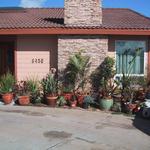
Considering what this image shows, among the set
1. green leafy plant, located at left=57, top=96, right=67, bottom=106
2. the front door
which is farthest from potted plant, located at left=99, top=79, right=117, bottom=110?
the front door

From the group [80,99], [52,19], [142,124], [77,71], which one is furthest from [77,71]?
[142,124]

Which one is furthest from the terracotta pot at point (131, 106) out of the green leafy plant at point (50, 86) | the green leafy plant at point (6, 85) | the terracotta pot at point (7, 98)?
the green leafy plant at point (6, 85)

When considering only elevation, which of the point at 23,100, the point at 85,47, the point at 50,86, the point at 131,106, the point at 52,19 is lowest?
the point at 131,106

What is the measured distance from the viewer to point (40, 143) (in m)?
9.12

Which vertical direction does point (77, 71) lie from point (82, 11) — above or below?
below

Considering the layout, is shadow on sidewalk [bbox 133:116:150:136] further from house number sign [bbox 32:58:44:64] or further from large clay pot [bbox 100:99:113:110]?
house number sign [bbox 32:58:44:64]

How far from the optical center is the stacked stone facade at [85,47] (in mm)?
15836

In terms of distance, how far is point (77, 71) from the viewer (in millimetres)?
15398

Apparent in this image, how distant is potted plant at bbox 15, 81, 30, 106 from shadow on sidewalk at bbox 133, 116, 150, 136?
424 centimetres

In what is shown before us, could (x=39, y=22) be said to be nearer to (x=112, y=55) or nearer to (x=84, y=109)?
(x=112, y=55)

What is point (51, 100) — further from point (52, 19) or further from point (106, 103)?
point (52, 19)

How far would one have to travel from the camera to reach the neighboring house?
51.6ft

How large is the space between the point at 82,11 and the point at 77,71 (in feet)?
8.19

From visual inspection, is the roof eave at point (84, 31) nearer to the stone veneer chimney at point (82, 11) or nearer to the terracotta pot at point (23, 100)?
the stone veneer chimney at point (82, 11)
